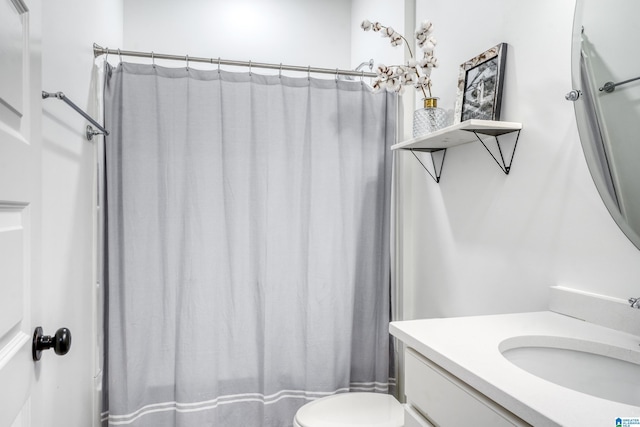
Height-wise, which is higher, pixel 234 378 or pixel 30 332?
pixel 30 332

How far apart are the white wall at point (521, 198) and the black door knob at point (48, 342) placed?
1284 millimetres

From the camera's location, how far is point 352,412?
156cm

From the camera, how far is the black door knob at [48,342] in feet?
2.48

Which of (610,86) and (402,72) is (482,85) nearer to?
(402,72)

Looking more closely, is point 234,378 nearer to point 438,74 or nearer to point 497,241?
point 497,241

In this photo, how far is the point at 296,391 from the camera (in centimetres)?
188

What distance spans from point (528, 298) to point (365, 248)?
0.87 metres

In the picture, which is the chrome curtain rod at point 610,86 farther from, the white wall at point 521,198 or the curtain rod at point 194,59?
the curtain rod at point 194,59

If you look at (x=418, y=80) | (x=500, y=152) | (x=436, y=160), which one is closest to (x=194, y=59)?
(x=418, y=80)

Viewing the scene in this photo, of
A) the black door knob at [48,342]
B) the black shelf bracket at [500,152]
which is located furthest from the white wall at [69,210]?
the black shelf bracket at [500,152]

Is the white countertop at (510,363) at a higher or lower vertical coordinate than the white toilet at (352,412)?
higher

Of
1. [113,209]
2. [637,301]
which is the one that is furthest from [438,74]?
[113,209]

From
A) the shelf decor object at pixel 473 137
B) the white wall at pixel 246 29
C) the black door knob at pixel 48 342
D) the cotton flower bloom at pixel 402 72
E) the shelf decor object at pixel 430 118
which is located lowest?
the black door knob at pixel 48 342

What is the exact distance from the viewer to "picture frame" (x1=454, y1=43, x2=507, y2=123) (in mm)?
1321
